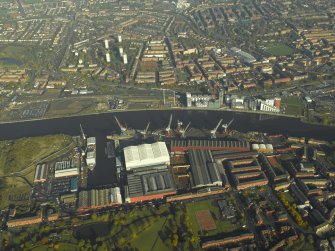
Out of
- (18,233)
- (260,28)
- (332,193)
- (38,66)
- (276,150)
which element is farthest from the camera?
(260,28)

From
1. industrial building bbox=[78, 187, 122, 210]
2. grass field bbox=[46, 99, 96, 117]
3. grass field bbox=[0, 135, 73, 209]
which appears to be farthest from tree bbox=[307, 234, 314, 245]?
grass field bbox=[46, 99, 96, 117]

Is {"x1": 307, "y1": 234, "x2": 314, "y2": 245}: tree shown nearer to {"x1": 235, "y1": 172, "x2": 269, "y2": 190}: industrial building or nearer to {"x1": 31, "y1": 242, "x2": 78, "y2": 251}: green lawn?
{"x1": 235, "y1": 172, "x2": 269, "y2": 190}: industrial building

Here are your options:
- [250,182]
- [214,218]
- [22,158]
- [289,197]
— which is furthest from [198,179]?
[22,158]

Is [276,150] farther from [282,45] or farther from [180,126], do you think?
[282,45]

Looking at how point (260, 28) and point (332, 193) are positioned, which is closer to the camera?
point (332, 193)

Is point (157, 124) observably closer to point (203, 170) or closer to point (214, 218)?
point (203, 170)

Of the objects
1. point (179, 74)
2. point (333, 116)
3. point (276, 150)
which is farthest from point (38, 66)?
point (333, 116)
